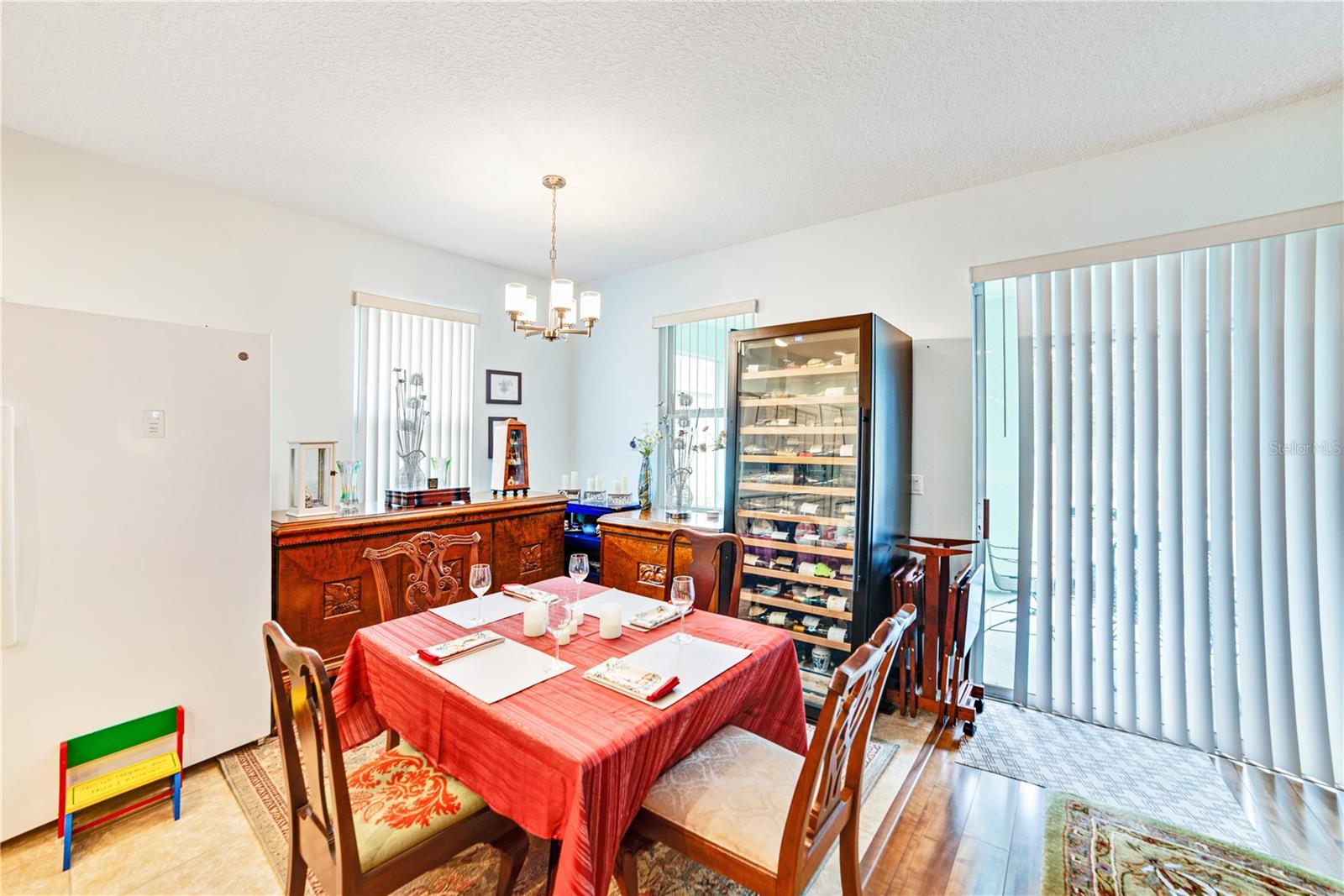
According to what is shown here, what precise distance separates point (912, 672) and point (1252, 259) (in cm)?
234

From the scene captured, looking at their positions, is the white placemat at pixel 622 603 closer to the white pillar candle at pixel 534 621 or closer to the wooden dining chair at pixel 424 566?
the white pillar candle at pixel 534 621

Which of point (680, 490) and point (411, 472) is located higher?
point (411, 472)

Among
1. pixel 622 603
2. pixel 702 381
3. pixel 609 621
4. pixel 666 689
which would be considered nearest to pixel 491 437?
pixel 702 381

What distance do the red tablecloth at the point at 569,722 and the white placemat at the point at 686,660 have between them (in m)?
0.03

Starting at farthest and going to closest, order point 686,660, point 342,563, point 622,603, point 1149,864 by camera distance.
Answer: point 342,563
point 622,603
point 1149,864
point 686,660

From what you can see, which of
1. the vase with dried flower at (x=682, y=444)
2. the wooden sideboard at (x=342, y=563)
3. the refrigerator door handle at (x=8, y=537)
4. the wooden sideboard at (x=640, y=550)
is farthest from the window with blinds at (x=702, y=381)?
the refrigerator door handle at (x=8, y=537)

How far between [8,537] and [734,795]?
96.1 inches

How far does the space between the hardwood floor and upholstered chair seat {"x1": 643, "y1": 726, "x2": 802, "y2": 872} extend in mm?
574

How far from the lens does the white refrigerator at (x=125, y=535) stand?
1804mm

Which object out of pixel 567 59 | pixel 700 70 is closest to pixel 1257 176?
pixel 700 70

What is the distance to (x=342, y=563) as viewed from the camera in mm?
2775

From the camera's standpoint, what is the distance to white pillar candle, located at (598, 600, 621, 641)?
1.77 meters

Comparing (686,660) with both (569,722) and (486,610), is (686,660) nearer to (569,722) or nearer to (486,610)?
(569,722)

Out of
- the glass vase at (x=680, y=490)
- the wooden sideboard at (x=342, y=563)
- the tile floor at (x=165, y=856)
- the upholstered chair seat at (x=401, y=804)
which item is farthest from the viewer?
the glass vase at (x=680, y=490)
